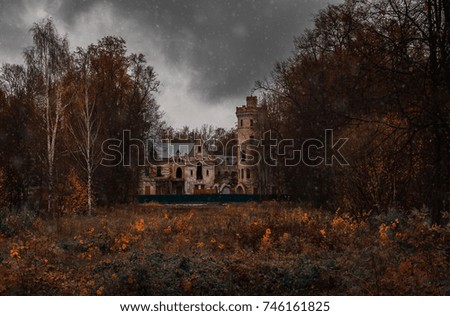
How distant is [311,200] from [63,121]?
49.4 feet

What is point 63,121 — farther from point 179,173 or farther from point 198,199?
point 179,173

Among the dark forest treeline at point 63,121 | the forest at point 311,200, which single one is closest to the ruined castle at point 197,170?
the dark forest treeline at point 63,121

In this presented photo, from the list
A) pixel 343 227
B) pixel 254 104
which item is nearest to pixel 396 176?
pixel 343 227

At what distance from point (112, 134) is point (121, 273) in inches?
1099

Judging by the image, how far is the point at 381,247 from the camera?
9906 millimetres

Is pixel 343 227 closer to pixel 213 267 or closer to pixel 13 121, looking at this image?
pixel 213 267

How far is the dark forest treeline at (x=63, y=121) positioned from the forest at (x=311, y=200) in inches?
4.4

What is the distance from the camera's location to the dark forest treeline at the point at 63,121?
23.7m

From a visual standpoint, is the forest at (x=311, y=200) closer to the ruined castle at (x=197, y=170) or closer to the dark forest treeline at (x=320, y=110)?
the dark forest treeline at (x=320, y=110)

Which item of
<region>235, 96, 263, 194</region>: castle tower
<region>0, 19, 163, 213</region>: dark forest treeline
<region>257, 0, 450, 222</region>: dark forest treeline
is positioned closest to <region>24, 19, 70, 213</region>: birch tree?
<region>0, 19, 163, 213</region>: dark forest treeline

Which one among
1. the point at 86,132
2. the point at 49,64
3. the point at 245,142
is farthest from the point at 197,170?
the point at 49,64

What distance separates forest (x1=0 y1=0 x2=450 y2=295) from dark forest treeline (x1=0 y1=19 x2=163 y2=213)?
4.4 inches

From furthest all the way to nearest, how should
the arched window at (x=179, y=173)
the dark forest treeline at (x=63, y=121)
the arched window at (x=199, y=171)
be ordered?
1. the arched window at (x=179, y=173)
2. the arched window at (x=199, y=171)
3. the dark forest treeline at (x=63, y=121)

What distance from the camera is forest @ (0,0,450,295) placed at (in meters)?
8.73
